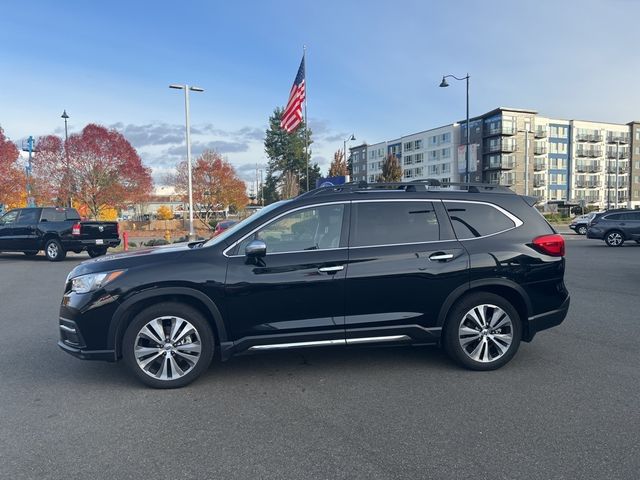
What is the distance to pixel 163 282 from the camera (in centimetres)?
424

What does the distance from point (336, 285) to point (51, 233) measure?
570 inches

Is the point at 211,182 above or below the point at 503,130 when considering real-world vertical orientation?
below

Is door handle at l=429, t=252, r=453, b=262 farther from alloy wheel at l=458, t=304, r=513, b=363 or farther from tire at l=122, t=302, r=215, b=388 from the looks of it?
tire at l=122, t=302, r=215, b=388

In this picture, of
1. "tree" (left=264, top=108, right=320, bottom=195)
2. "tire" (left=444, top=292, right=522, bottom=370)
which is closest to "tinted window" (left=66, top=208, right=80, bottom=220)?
"tire" (left=444, top=292, right=522, bottom=370)

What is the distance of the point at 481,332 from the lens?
4.70 metres

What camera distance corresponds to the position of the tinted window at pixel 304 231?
452 cm

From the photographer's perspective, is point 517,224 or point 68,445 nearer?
point 68,445

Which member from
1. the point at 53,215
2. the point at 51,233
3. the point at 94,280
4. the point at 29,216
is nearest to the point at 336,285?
the point at 94,280

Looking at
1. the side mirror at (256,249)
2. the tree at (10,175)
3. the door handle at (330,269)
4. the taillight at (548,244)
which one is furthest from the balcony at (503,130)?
the side mirror at (256,249)

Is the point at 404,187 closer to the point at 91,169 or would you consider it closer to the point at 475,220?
the point at 475,220

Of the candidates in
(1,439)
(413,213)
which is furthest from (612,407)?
(1,439)

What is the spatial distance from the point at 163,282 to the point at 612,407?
386 centimetres

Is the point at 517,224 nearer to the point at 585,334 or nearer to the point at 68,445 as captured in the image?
the point at 585,334

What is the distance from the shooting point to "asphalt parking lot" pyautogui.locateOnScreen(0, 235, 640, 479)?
3043 mm
